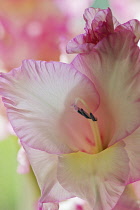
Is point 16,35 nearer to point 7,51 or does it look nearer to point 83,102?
point 7,51

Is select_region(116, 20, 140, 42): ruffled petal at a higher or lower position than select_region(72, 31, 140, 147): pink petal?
higher

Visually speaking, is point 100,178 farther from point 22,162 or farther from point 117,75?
point 22,162

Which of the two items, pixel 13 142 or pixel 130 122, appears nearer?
pixel 130 122


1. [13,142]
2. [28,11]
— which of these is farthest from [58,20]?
[13,142]

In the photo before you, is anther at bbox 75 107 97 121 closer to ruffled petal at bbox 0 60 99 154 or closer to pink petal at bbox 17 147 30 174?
ruffled petal at bbox 0 60 99 154

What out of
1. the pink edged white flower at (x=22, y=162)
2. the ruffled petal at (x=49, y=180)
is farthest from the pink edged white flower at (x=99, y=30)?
the pink edged white flower at (x=22, y=162)

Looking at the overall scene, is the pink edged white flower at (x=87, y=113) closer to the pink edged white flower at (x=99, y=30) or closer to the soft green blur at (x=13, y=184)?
the pink edged white flower at (x=99, y=30)

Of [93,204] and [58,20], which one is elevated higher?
[58,20]

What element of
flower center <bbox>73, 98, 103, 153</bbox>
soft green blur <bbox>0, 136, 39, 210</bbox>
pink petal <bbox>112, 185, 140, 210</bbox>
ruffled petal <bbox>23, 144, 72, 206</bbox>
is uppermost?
flower center <bbox>73, 98, 103, 153</bbox>

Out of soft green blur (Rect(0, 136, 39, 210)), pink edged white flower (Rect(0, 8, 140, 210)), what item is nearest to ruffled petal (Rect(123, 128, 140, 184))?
pink edged white flower (Rect(0, 8, 140, 210))
